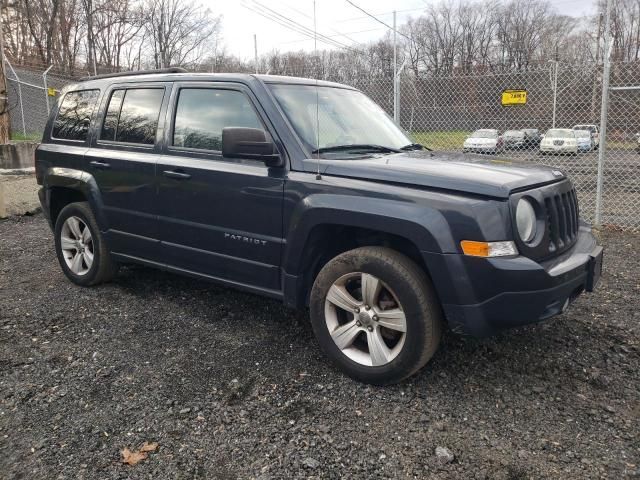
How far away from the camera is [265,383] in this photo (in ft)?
10.4

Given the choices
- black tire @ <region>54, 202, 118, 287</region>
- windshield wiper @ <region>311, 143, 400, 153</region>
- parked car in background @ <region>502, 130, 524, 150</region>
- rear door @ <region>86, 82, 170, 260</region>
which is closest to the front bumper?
windshield wiper @ <region>311, 143, 400, 153</region>

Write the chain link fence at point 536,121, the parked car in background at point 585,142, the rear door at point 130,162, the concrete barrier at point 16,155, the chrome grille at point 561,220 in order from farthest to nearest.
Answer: the parked car in background at point 585,142 < the chain link fence at point 536,121 < the concrete barrier at point 16,155 < the rear door at point 130,162 < the chrome grille at point 561,220

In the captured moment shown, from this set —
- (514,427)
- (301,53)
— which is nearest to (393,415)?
(514,427)

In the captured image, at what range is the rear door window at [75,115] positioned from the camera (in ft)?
15.3

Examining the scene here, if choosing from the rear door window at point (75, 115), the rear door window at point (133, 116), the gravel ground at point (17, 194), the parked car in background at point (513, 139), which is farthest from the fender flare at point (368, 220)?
the parked car in background at point (513, 139)

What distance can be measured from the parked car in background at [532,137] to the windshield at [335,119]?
9087 mm

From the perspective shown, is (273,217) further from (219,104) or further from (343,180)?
(219,104)

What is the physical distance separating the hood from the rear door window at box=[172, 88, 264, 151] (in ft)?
2.34

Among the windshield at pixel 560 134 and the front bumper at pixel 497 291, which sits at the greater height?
the windshield at pixel 560 134

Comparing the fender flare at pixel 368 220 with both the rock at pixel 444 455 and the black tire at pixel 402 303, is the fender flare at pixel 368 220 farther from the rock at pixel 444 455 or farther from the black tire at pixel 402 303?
the rock at pixel 444 455

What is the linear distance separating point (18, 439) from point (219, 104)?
242 cm

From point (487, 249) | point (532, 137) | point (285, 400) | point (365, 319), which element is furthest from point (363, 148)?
point (532, 137)

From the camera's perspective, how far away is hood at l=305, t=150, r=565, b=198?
2758 mm

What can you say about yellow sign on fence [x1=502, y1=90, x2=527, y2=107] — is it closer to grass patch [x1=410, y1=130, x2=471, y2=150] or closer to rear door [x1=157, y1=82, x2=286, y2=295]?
grass patch [x1=410, y1=130, x2=471, y2=150]
